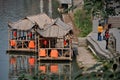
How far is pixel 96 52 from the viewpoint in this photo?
21.6 meters

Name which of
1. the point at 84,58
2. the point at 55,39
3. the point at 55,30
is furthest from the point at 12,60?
the point at 84,58

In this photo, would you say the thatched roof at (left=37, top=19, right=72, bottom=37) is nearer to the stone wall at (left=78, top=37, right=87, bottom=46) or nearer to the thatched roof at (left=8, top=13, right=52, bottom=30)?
the thatched roof at (left=8, top=13, right=52, bottom=30)

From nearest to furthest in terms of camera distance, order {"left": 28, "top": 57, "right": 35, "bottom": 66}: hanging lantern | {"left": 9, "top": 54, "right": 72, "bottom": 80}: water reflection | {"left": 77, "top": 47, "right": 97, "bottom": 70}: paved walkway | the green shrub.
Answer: {"left": 77, "top": 47, "right": 97, "bottom": 70}: paved walkway, {"left": 9, "top": 54, "right": 72, "bottom": 80}: water reflection, {"left": 28, "top": 57, "right": 35, "bottom": 66}: hanging lantern, the green shrub

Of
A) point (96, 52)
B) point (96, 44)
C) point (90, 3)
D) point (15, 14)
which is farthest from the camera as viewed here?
point (15, 14)

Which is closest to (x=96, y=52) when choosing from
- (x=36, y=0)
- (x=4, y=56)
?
(x=4, y=56)

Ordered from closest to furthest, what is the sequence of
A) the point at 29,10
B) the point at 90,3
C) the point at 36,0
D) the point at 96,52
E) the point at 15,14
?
the point at 90,3 → the point at 96,52 → the point at 15,14 → the point at 29,10 → the point at 36,0

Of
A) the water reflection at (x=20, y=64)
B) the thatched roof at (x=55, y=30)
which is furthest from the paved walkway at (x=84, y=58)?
the water reflection at (x=20, y=64)

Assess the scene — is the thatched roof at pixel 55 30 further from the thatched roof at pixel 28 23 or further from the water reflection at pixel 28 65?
the water reflection at pixel 28 65

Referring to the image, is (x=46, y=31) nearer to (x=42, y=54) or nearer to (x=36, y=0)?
(x=42, y=54)

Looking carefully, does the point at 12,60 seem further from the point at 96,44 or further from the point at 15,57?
the point at 96,44

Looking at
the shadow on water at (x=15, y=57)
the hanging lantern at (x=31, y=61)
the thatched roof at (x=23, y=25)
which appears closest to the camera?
the shadow on water at (x=15, y=57)

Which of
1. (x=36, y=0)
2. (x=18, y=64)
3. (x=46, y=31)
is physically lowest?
(x=18, y=64)

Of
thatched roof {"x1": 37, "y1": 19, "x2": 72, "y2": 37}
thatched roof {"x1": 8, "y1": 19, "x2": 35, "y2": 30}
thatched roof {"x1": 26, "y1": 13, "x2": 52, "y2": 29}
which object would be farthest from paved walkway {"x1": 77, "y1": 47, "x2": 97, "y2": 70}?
thatched roof {"x1": 8, "y1": 19, "x2": 35, "y2": 30}

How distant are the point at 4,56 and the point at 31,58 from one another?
1.62m
